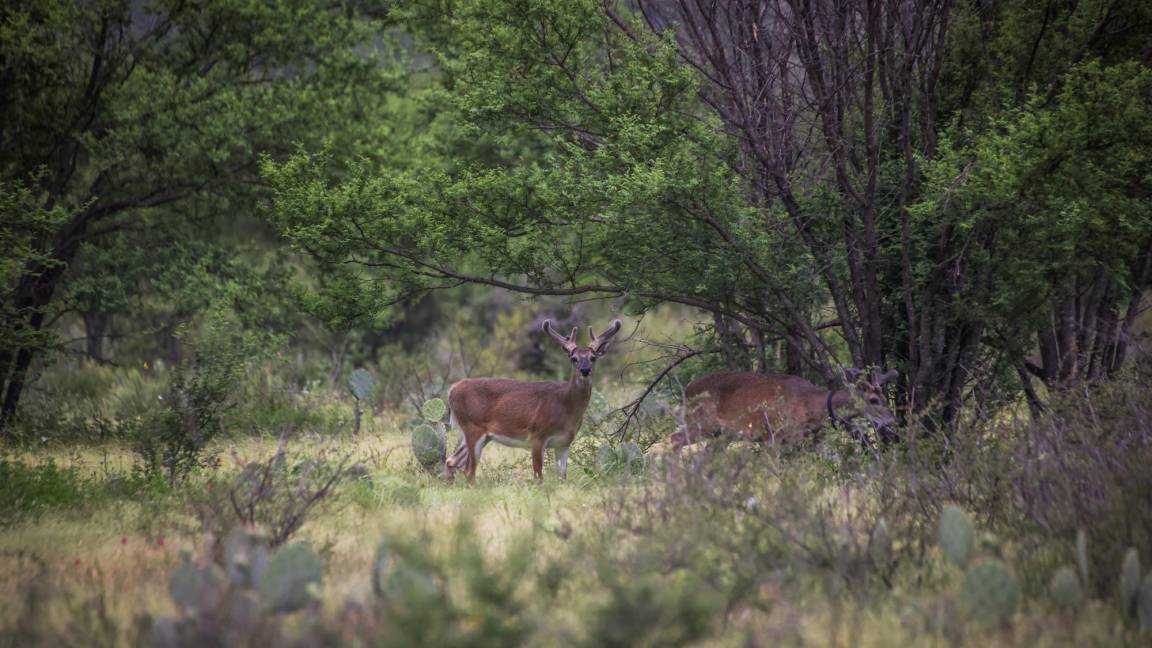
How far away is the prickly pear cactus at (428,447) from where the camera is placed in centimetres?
1079

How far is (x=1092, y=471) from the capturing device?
6344 mm

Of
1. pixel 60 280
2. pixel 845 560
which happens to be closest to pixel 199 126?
pixel 60 280

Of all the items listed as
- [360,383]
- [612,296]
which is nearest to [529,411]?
[612,296]

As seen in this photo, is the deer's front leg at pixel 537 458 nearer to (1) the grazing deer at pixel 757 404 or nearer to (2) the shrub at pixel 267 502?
(1) the grazing deer at pixel 757 404

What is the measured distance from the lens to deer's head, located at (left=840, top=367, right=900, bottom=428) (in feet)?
25.4

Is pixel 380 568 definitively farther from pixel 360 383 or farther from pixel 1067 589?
pixel 360 383

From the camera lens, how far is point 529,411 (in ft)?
34.3

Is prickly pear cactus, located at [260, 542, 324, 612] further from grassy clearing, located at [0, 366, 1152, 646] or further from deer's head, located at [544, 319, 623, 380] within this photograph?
deer's head, located at [544, 319, 623, 380]

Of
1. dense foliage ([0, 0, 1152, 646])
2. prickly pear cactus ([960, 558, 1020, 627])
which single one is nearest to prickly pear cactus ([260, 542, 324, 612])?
dense foliage ([0, 0, 1152, 646])

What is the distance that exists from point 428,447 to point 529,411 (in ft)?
3.78

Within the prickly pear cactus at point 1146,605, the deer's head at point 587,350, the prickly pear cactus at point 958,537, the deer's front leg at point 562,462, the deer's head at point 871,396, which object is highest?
the deer's head at point 587,350

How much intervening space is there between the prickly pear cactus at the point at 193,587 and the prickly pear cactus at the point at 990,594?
3.48 meters

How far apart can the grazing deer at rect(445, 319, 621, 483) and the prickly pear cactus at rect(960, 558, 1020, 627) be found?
5.27 m

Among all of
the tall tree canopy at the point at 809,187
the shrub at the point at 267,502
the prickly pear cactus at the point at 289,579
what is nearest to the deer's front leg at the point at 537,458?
the tall tree canopy at the point at 809,187
